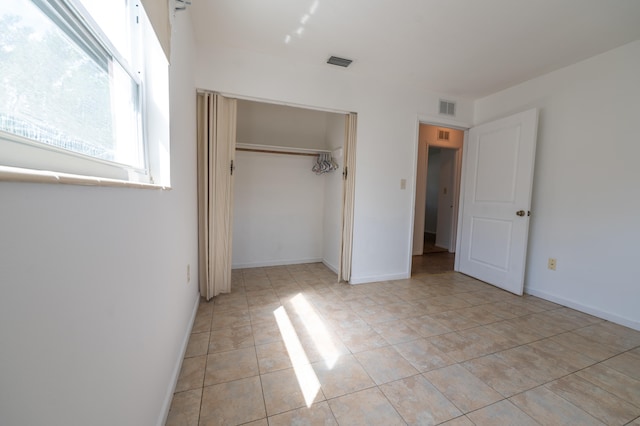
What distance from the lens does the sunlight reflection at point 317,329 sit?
1.72 meters

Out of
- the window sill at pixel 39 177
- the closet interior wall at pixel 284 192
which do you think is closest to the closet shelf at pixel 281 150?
the closet interior wall at pixel 284 192

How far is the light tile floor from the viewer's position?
1279mm

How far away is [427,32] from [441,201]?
3.93m

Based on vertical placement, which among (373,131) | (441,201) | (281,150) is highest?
(373,131)

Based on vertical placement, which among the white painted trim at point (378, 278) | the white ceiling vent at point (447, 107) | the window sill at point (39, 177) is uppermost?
the white ceiling vent at point (447, 107)

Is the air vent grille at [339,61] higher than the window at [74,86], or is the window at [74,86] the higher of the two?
the air vent grille at [339,61]

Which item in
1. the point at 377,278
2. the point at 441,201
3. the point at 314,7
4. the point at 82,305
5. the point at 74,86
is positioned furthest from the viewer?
the point at 441,201

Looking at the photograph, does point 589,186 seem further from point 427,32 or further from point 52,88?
point 52,88

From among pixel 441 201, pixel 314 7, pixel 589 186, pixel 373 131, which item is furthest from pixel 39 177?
pixel 441 201

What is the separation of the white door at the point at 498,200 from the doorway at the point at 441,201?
0.68m

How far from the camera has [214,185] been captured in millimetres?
2465

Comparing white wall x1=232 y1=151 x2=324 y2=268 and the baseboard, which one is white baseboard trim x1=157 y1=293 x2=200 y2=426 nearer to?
the baseboard

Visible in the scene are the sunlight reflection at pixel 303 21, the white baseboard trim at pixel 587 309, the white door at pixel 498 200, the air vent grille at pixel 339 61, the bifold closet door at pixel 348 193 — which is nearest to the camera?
the sunlight reflection at pixel 303 21

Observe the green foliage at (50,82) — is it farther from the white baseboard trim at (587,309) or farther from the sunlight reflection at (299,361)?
the white baseboard trim at (587,309)
